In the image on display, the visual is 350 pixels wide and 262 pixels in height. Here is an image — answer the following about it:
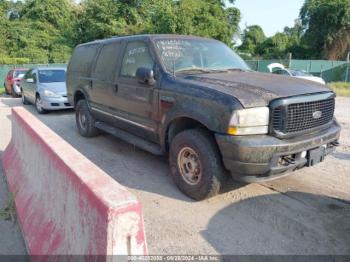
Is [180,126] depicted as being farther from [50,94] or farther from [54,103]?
[50,94]

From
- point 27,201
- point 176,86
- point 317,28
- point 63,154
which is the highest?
point 317,28

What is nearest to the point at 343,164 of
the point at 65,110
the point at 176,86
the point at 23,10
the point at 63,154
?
the point at 176,86

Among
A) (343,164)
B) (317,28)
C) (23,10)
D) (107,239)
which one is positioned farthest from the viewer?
(23,10)

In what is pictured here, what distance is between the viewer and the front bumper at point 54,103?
999 cm

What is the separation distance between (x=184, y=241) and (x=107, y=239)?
145 cm

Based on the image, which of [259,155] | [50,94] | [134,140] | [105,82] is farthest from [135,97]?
[50,94]

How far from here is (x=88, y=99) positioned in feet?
21.5

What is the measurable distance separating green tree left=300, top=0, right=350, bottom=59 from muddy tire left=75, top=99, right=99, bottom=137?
32312 mm

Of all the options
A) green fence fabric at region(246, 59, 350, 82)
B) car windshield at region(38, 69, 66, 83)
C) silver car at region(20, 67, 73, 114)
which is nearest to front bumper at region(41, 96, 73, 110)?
silver car at region(20, 67, 73, 114)

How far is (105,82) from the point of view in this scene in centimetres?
569

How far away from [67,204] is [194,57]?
297 centimetres

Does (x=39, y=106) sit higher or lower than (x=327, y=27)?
lower

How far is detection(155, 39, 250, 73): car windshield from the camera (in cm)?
444

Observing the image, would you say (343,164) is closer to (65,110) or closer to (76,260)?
(76,260)
